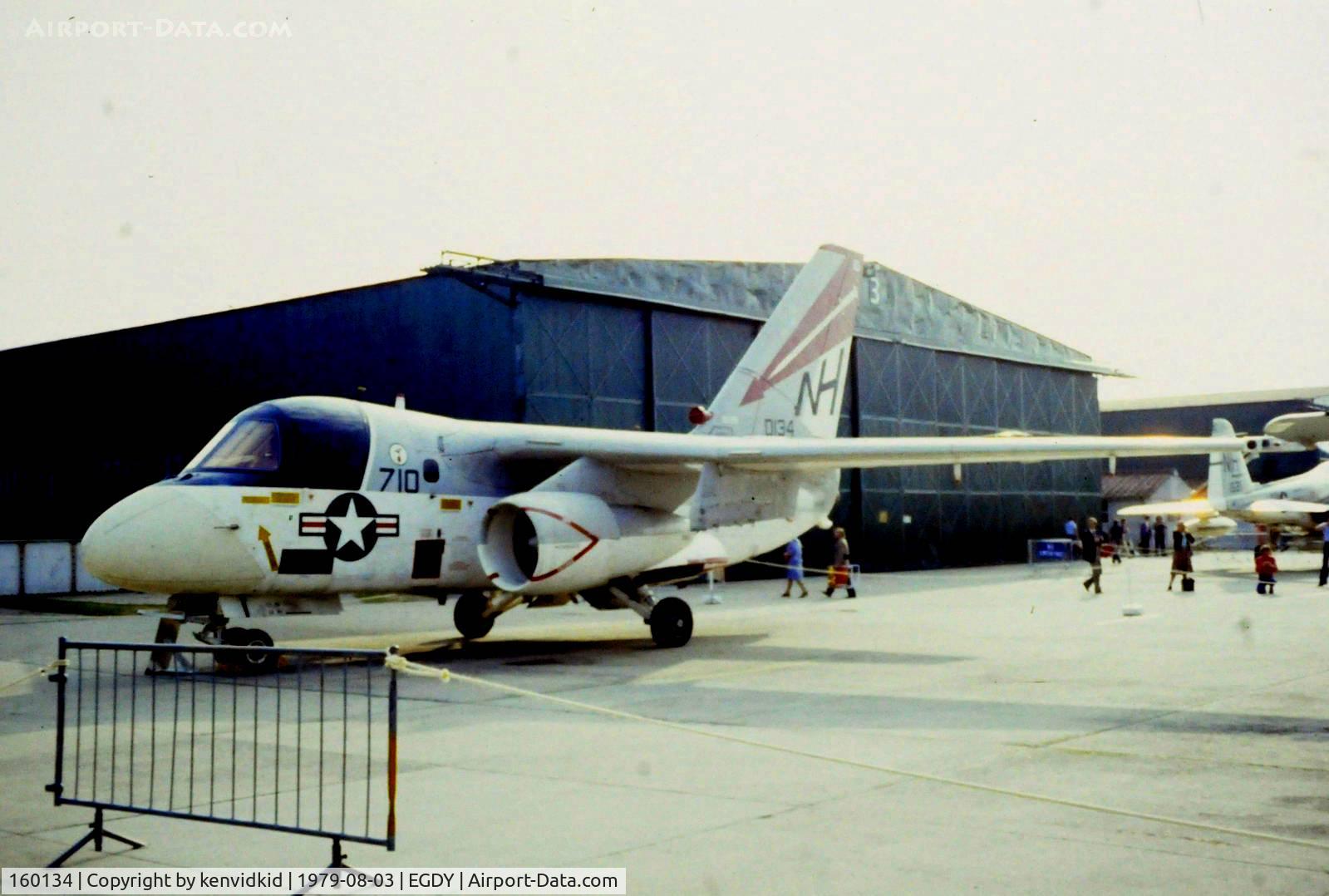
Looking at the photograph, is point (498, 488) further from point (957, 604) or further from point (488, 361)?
point (488, 361)

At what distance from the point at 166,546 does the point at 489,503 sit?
167 inches

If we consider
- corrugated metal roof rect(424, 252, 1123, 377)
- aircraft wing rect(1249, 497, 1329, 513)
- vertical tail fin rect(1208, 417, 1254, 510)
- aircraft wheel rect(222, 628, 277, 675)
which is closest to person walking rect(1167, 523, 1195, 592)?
aircraft wing rect(1249, 497, 1329, 513)

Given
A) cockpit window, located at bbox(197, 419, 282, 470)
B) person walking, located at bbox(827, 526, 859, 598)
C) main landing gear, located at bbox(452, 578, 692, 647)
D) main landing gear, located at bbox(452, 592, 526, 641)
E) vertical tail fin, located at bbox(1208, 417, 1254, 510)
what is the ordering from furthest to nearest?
vertical tail fin, located at bbox(1208, 417, 1254, 510)
person walking, located at bbox(827, 526, 859, 598)
main landing gear, located at bbox(452, 592, 526, 641)
main landing gear, located at bbox(452, 578, 692, 647)
cockpit window, located at bbox(197, 419, 282, 470)

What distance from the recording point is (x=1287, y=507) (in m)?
33.0

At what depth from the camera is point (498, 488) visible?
1554cm

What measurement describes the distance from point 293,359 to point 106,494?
10.3 metres

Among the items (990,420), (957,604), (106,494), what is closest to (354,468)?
(957,604)

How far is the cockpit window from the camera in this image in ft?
42.5

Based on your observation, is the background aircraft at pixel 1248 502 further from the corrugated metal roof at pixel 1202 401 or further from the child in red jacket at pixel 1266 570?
the corrugated metal roof at pixel 1202 401

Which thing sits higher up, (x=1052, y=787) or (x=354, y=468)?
(x=354, y=468)

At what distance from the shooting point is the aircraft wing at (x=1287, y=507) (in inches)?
1288

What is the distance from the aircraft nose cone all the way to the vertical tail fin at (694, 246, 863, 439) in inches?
298

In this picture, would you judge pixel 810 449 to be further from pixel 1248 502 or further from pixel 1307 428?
pixel 1248 502

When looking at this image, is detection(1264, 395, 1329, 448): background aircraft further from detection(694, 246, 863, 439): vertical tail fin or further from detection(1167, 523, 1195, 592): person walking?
detection(1167, 523, 1195, 592): person walking
